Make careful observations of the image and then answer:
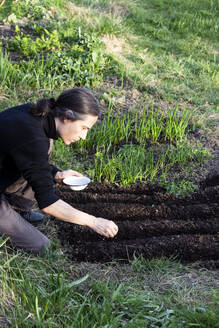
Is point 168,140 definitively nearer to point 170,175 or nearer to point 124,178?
point 170,175

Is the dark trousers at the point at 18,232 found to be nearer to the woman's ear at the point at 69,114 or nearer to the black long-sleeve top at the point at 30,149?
Result: the black long-sleeve top at the point at 30,149

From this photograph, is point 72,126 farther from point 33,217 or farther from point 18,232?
point 33,217

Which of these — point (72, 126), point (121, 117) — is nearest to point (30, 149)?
point (72, 126)

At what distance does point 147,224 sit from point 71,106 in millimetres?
1177

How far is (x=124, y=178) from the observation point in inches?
139

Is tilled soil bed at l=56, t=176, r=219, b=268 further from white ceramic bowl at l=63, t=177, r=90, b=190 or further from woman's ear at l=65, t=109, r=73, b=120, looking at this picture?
woman's ear at l=65, t=109, r=73, b=120

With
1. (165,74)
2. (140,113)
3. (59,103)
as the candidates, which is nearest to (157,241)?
(59,103)

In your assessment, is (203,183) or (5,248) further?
(203,183)

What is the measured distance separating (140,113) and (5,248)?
2487 millimetres

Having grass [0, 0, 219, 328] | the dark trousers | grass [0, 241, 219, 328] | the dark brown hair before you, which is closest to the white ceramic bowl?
grass [0, 0, 219, 328]

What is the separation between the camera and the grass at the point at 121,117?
2.07 meters

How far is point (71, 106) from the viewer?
237 centimetres

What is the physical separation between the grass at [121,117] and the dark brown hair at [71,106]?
0.91 m

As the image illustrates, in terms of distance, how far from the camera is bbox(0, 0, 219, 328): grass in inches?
81.4
